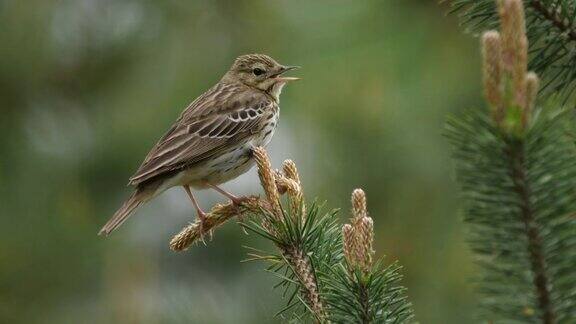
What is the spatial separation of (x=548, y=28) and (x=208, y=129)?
154 inches

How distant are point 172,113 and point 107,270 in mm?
1790

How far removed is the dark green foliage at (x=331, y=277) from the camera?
2594 millimetres

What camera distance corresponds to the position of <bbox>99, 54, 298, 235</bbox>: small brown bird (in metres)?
6.33

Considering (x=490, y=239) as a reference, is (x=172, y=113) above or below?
above

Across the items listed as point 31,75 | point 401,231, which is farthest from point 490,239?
point 31,75

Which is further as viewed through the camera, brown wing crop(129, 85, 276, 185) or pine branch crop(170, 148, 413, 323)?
brown wing crop(129, 85, 276, 185)

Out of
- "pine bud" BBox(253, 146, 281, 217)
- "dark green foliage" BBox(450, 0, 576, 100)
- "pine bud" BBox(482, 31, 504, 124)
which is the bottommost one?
"pine bud" BBox(482, 31, 504, 124)

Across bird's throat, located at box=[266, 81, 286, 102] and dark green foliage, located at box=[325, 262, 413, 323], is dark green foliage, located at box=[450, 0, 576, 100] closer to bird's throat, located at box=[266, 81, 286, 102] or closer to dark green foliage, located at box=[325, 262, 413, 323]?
→ dark green foliage, located at box=[325, 262, 413, 323]

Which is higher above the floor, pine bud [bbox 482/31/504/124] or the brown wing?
the brown wing

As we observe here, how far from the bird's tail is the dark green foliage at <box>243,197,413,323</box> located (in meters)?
2.90

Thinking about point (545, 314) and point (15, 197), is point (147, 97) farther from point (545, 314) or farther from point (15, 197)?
point (545, 314)

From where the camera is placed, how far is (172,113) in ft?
29.8

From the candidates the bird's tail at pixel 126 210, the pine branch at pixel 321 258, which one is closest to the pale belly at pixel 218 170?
the bird's tail at pixel 126 210

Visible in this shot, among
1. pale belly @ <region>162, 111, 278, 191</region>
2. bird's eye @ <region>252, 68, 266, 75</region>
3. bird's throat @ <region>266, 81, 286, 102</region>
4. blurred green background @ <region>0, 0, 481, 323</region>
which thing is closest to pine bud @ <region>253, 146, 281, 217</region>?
blurred green background @ <region>0, 0, 481, 323</region>
